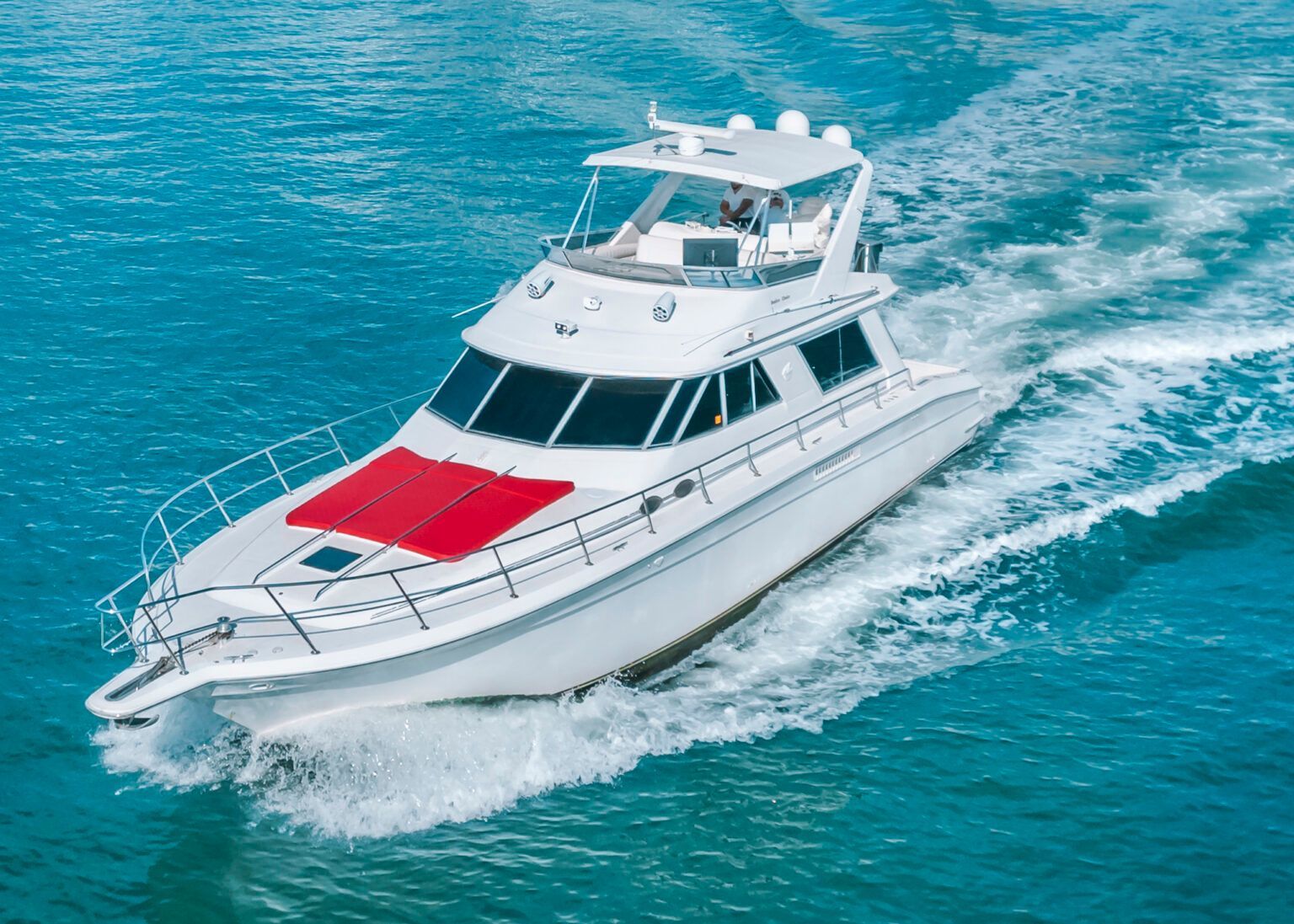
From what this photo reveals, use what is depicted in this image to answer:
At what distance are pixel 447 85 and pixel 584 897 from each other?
2244 cm

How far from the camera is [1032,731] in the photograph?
11.1 metres

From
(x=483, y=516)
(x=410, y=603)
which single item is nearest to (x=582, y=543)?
(x=483, y=516)

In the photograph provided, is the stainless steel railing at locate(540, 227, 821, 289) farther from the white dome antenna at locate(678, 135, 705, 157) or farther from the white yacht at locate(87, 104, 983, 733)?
the white dome antenna at locate(678, 135, 705, 157)

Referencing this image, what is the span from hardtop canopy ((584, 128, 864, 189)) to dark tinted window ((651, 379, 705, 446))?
235 cm

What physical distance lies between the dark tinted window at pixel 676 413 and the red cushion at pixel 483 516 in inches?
40.4

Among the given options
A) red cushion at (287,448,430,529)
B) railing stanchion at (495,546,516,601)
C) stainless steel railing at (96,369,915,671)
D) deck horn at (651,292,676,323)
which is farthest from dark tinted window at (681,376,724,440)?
red cushion at (287,448,430,529)

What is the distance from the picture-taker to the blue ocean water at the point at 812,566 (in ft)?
32.5

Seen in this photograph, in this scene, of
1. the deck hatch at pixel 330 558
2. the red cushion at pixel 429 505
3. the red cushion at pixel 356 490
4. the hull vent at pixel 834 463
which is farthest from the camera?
the hull vent at pixel 834 463

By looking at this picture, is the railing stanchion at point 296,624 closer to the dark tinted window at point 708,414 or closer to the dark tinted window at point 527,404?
the dark tinted window at point 527,404

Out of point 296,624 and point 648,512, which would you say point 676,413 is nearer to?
point 648,512

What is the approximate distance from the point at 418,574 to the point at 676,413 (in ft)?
9.96

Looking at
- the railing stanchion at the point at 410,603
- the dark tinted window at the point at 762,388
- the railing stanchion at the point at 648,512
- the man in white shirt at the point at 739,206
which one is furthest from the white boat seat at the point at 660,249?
the railing stanchion at the point at 410,603

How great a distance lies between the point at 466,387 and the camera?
42.4 feet

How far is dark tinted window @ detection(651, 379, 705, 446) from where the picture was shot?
1209 centimetres
